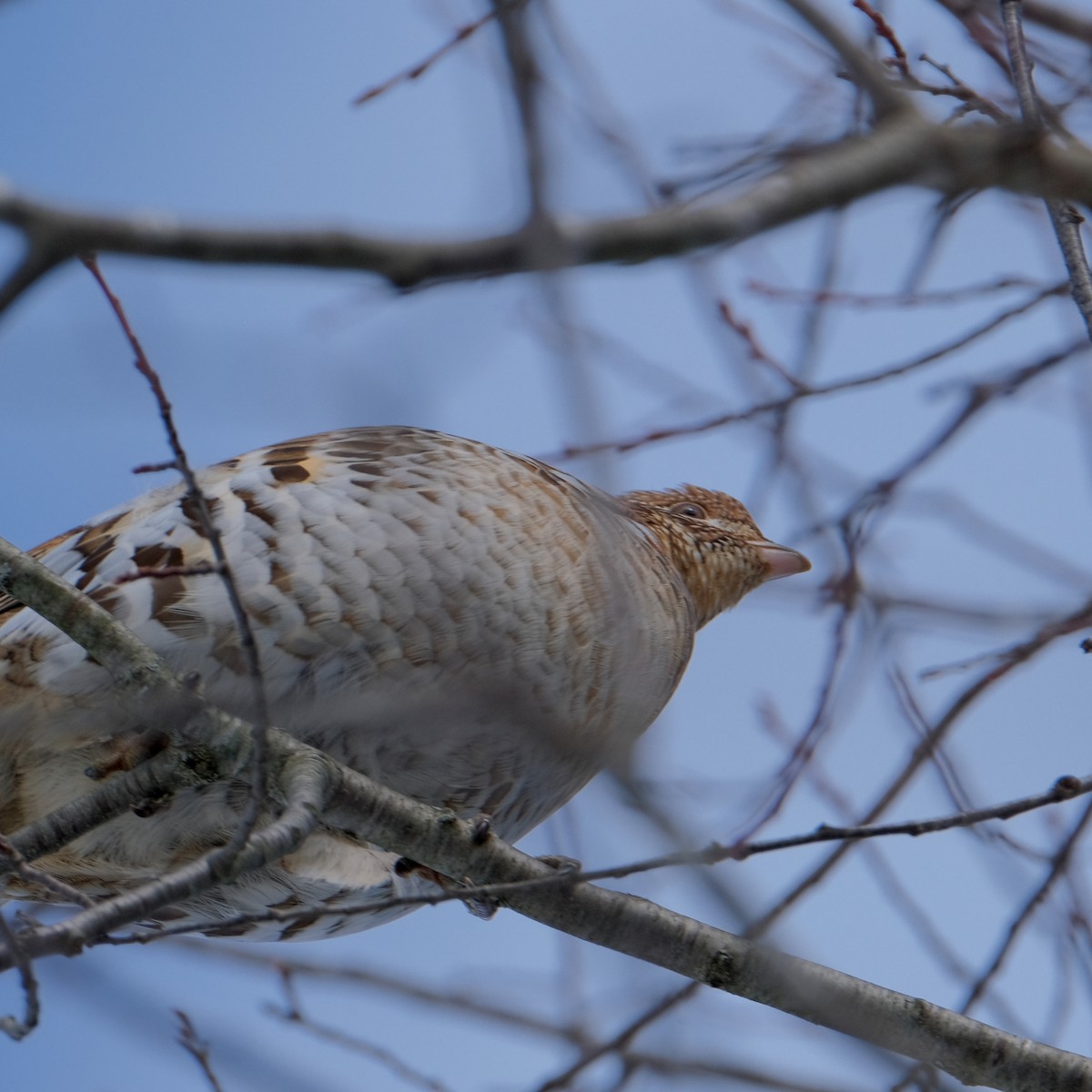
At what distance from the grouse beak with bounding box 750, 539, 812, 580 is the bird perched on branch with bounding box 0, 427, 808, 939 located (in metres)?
1.28

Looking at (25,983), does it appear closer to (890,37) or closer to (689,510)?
(890,37)

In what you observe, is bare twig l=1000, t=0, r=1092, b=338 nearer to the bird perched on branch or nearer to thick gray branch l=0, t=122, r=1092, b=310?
thick gray branch l=0, t=122, r=1092, b=310

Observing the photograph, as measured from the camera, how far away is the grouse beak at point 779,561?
5637mm

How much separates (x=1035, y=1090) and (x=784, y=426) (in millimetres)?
1721

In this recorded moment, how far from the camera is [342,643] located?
11.9 ft

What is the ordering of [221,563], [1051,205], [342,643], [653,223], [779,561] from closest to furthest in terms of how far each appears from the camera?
[653,223], [221,563], [1051,205], [342,643], [779,561]

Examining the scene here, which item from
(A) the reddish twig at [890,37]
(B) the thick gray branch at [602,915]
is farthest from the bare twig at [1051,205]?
(B) the thick gray branch at [602,915]

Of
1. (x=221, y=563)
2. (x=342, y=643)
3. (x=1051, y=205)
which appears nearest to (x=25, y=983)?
(x=221, y=563)

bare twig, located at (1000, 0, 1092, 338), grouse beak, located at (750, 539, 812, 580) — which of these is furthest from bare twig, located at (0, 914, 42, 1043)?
grouse beak, located at (750, 539, 812, 580)

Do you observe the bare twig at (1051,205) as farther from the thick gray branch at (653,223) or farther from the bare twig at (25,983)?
the bare twig at (25,983)

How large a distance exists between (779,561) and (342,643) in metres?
2.54

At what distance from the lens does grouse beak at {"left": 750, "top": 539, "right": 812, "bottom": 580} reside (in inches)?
222

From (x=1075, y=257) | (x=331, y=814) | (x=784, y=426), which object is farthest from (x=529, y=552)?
(x=1075, y=257)

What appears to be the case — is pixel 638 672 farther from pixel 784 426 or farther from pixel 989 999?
pixel 989 999
